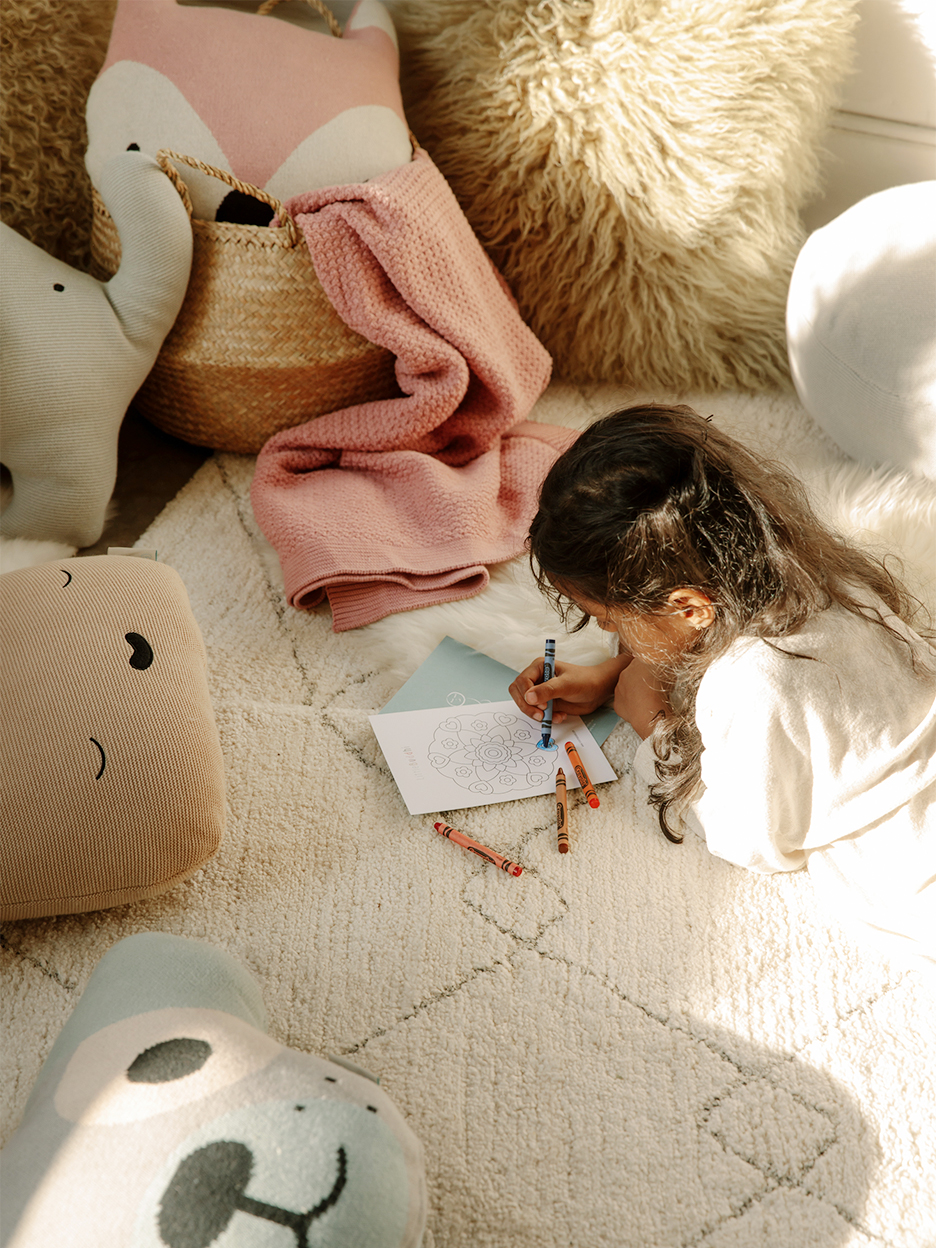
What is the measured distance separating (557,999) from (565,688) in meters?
0.32

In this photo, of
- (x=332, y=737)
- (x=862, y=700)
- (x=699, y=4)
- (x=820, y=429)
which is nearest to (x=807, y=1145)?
(x=862, y=700)

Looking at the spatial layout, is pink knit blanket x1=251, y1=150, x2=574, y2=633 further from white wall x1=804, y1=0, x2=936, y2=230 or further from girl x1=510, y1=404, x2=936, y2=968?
white wall x1=804, y1=0, x2=936, y2=230

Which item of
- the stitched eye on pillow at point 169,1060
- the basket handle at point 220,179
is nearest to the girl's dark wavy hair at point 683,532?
the stitched eye on pillow at point 169,1060

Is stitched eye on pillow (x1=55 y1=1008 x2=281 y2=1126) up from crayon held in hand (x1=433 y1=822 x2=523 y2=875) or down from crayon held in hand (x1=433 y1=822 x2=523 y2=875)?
up

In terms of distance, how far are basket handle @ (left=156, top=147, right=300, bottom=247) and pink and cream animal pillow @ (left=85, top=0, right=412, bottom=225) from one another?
1cm

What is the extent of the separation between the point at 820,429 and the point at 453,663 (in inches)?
27.4

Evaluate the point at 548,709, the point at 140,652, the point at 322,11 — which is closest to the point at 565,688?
the point at 548,709

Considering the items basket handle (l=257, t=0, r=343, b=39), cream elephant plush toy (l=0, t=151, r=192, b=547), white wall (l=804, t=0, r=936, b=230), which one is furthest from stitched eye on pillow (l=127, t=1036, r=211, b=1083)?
white wall (l=804, t=0, r=936, b=230)

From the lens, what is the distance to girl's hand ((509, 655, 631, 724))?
971 mm

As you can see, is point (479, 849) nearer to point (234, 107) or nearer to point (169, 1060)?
point (169, 1060)

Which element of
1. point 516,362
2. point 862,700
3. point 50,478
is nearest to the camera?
point 862,700

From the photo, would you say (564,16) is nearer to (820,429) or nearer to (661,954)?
(820,429)

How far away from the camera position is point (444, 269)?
1188 mm

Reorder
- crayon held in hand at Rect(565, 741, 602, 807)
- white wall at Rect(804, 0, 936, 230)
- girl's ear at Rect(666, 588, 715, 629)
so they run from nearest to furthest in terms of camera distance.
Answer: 1. girl's ear at Rect(666, 588, 715, 629)
2. crayon held in hand at Rect(565, 741, 602, 807)
3. white wall at Rect(804, 0, 936, 230)
